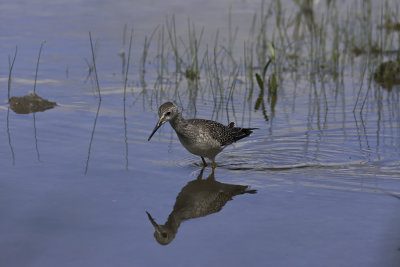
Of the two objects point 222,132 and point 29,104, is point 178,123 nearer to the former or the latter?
point 222,132

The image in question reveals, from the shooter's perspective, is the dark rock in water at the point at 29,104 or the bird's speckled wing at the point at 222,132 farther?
the dark rock in water at the point at 29,104

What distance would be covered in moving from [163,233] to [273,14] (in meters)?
10.6

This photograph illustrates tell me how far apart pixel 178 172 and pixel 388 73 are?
18.8 feet

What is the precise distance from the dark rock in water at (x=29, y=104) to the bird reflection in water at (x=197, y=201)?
2.90 m

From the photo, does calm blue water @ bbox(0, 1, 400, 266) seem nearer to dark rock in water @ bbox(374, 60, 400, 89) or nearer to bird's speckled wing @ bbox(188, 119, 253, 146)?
bird's speckled wing @ bbox(188, 119, 253, 146)

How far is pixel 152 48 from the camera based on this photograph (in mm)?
12680

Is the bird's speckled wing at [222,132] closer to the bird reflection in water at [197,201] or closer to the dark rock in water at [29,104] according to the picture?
the bird reflection in water at [197,201]

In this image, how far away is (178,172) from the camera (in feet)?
23.6

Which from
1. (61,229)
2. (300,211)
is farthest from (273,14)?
(61,229)

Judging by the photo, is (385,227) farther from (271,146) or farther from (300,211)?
(271,146)

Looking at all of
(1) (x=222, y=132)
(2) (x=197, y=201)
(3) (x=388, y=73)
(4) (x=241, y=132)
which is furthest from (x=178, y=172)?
(3) (x=388, y=73)

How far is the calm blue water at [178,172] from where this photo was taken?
16.7 ft

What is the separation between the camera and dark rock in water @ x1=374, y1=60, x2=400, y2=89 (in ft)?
37.2

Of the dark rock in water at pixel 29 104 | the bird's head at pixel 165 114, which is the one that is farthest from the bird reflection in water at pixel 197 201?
the dark rock in water at pixel 29 104
